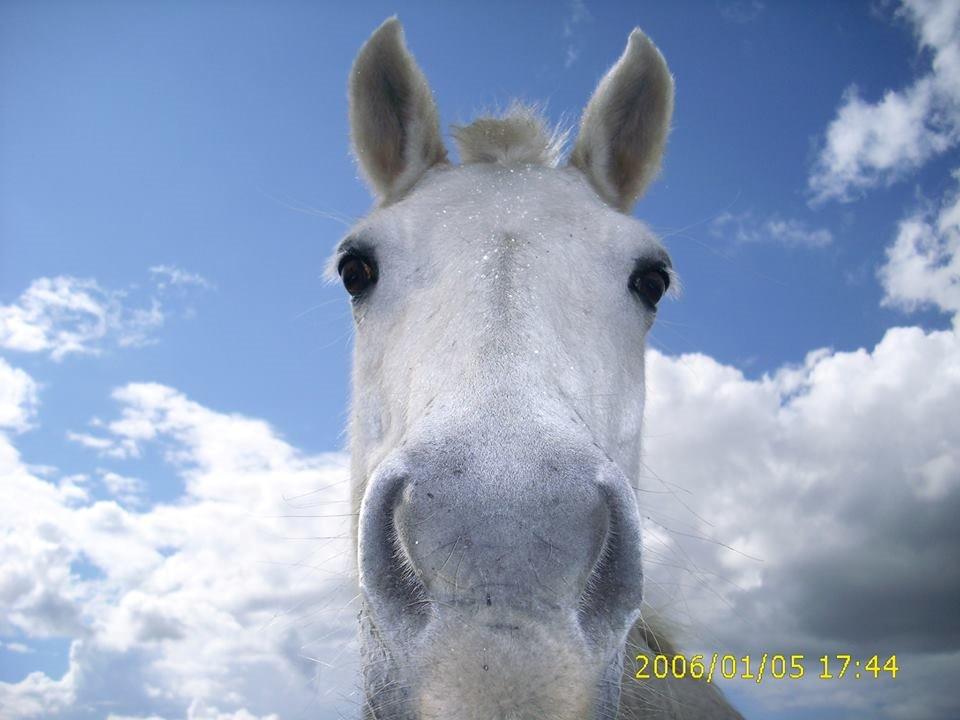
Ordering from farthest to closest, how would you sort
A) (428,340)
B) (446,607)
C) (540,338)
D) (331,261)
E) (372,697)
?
(331,261), (428,340), (540,338), (372,697), (446,607)

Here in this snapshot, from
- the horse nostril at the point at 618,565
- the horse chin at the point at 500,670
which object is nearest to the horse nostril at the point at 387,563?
the horse chin at the point at 500,670

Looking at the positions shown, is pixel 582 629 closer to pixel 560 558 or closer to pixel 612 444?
pixel 560 558

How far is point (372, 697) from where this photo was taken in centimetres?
252

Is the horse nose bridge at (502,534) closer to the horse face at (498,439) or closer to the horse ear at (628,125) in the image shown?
the horse face at (498,439)

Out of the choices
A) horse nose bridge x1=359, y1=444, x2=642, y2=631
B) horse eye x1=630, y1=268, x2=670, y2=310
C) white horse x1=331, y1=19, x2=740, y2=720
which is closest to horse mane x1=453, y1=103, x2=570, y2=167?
white horse x1=331, y1=19, x2=740, y2=720

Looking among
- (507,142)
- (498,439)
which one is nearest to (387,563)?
(498,439)

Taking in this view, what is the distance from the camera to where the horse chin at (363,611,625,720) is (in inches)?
81.7

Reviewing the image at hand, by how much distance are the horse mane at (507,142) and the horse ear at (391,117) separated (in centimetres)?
22

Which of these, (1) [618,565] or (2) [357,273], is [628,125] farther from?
(1) [618,565]

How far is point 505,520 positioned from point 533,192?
2.54 meters

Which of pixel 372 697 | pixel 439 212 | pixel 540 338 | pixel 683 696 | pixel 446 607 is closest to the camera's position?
pixel 446 607

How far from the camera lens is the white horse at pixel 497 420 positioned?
2.14m

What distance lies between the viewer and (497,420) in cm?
241

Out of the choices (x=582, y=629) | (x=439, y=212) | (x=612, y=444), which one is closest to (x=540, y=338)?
(x=612, y=444)
